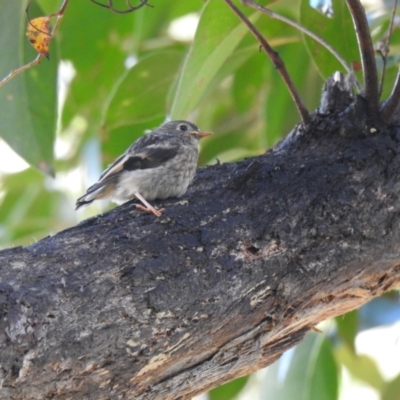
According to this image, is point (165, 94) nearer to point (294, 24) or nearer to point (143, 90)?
point (143, 90)

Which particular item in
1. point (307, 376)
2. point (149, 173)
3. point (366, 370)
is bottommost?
point (366, 370)

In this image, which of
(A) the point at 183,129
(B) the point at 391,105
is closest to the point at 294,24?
(B) the point at 391,105

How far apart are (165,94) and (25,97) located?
3.28ft

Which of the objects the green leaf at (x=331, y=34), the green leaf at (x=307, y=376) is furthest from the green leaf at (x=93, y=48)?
the green leaf at (x=307, y=376)

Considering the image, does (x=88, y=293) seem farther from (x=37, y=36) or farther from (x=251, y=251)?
(x=37, y=36)

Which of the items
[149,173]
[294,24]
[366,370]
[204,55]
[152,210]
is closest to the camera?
[152,210]

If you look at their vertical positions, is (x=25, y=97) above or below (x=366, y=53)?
above

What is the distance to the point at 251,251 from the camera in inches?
83.5

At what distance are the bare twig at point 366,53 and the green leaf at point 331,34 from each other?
832mm

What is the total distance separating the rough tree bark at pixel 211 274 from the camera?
1794 mm

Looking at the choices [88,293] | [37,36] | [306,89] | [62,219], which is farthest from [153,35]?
[88,293]

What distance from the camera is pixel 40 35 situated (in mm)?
2441

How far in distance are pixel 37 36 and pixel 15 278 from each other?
0.93m

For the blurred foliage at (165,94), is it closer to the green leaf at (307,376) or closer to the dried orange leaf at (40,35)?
the green leaf at (307,376)
